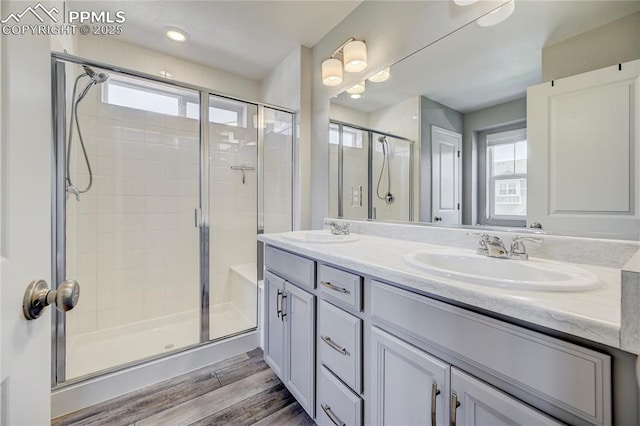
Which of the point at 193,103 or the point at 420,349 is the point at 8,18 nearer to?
the point at 420,349

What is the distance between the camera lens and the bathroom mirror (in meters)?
1.02

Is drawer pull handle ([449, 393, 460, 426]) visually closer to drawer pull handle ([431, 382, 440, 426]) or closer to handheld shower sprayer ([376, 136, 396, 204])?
drawer pull handle ([431, 382, 440, 426])

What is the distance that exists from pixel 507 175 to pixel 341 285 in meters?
0.82

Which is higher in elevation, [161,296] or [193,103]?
[193,103]

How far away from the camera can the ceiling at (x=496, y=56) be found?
0.96 meters

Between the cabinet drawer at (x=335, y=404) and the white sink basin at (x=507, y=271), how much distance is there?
1.91ft

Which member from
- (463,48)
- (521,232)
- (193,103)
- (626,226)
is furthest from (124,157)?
(626,226)

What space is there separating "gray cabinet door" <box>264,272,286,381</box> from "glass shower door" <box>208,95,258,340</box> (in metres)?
0.77

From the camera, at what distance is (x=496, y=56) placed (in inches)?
45.9

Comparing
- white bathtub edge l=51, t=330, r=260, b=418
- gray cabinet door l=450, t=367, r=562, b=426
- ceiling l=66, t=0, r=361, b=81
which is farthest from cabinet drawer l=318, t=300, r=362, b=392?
ceiling l=66, t=0, r=361, b=81

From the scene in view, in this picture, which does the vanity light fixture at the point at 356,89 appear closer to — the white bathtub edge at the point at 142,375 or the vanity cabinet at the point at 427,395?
the vanity cabinet at the point at 427,395

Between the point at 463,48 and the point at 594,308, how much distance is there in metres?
1.24

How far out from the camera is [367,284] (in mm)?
958

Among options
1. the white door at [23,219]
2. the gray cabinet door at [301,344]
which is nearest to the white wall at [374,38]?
the gray cabinet door at [301,344]
